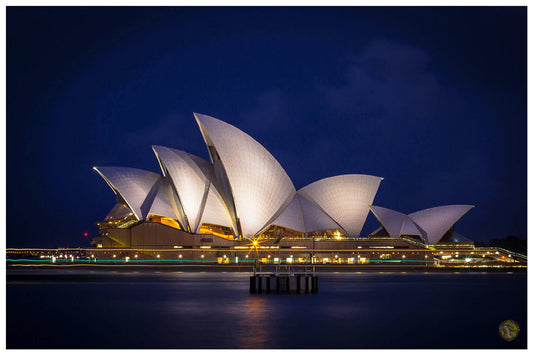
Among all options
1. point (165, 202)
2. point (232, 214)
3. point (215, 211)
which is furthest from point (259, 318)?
point (165, 202)

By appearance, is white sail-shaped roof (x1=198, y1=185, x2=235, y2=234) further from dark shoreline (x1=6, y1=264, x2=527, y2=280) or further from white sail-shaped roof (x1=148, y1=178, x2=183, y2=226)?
dark shoreline (x1=6, y1=264, x2=527, y2=280)

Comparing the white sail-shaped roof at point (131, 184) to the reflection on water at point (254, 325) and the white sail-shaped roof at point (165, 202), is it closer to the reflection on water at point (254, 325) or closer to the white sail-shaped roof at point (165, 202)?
the white sail-shaped roof at point (165, 202)

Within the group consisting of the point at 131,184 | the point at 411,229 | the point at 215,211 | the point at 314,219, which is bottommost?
the point at 411,229

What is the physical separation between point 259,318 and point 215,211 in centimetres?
4235

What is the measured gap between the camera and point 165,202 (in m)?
63.1

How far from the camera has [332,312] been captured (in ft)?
74.4

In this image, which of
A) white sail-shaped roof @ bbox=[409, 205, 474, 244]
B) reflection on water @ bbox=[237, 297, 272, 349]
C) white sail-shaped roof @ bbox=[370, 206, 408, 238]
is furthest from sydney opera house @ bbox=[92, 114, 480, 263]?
reflection on water @ bbox=[237, 297, 272, 349]

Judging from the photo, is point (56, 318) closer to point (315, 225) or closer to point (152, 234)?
point (152, 234)

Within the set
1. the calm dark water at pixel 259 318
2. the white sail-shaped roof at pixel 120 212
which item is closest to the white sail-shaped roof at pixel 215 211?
the white sail-shaped roof at pixel 120 212

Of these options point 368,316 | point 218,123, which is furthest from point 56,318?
point 218,123

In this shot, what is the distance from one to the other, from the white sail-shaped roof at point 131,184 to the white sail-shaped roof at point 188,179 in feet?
9.73

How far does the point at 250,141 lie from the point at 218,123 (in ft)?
14.1

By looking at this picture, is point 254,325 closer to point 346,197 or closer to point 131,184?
point 131,184

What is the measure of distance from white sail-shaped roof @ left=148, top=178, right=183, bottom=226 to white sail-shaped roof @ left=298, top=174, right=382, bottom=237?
53.5ft
